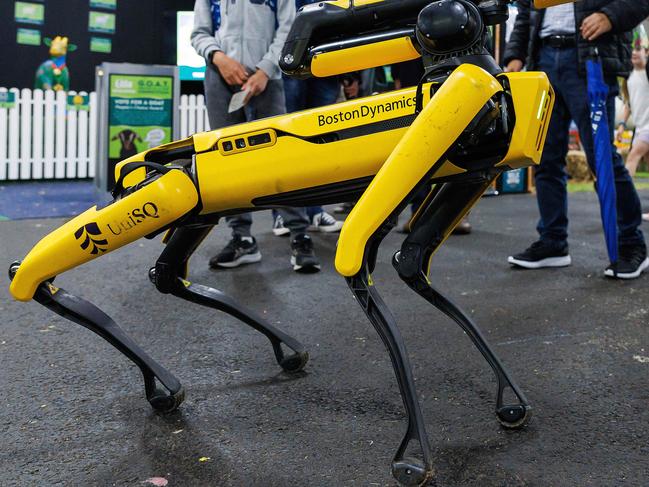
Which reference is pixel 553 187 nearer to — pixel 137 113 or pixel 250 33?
pixel 250 33

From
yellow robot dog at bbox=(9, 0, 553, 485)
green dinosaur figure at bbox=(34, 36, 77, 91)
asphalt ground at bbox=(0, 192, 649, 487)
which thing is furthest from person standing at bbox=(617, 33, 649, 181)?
green dinosaur figure at bbox=(34, 36, 77, 91)

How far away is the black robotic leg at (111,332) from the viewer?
4.49ft

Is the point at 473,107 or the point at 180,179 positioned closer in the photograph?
the point at 473,107

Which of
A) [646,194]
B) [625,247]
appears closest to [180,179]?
[625,247]

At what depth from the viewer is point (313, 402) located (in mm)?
1568

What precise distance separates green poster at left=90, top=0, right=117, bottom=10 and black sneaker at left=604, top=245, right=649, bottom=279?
21.7 ft

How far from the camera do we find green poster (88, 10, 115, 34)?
766 centimetres

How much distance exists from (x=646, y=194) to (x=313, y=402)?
18.7 feet

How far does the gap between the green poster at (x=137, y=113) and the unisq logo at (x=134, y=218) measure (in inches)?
164

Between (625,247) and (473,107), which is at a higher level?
(473,107)

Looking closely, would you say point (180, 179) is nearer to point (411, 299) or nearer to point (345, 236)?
point (345, 236)

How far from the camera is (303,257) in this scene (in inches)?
117

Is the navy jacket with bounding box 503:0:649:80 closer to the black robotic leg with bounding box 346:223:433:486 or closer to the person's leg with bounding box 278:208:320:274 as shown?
the person's leg with bounding box 278:208:320:274

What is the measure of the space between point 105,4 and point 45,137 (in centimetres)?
187
